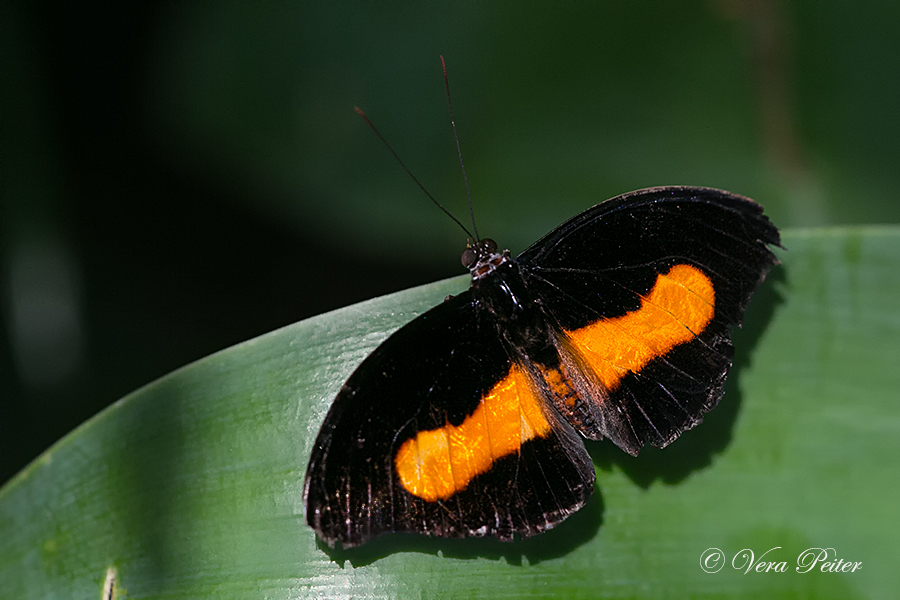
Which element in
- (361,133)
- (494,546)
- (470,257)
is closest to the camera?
(494,546)

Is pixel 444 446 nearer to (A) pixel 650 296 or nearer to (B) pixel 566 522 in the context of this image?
(B) pixel 566 522

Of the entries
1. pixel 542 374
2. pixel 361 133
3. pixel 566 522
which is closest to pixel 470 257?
pixel 542 374

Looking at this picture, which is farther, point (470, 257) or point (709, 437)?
point (470, 257)

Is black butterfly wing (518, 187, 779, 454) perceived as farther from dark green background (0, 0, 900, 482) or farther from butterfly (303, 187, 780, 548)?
dark green background (0, 0, 900, 482)

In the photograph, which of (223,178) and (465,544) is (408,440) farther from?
(223,178)

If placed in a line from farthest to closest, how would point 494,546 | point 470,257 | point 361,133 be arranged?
point 361,133, point 470,257, point 494,546

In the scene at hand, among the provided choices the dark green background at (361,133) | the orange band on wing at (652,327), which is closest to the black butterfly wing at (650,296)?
the orange band on wing at (652,327)

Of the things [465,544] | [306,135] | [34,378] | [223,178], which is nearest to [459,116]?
[306,135]
